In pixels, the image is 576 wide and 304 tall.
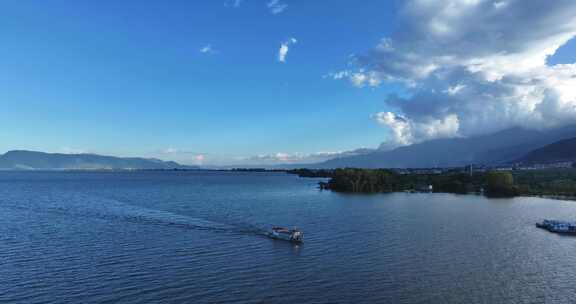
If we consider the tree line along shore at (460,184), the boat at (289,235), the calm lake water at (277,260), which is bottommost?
the calm lake water at (277,260)

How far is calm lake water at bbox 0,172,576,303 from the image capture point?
118 feet

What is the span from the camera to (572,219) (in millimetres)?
83188

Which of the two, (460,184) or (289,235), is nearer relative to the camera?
(289,235)

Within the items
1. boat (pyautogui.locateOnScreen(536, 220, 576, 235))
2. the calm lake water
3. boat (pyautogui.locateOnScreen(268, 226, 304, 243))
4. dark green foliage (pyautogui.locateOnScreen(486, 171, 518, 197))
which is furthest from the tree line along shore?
boat (pyautogui.locateOnScreen(268, 226, 304, 243))

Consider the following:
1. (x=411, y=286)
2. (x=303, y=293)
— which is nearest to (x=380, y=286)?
(x=411, y=286)

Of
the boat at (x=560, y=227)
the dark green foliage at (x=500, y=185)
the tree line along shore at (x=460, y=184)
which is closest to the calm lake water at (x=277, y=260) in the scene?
the boat at (x=560, y=227)

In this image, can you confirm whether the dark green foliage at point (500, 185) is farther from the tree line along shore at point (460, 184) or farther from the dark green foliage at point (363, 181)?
the dark green foliage at point (363, 181)

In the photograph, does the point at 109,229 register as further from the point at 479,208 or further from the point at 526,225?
the point at 479,208

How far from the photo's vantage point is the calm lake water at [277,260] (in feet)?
118

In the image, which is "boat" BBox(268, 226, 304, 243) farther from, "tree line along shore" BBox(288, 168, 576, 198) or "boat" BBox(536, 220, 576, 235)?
"tree line along shore" BBox(288, 168, 576, 198)

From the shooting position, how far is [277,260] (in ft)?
156

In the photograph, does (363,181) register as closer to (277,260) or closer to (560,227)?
(560,227)

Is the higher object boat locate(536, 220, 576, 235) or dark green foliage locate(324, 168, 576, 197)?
dark green foliage locate(324, 168, 576, 197)

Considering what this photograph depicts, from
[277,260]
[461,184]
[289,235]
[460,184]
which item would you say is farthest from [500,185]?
[277,260]
